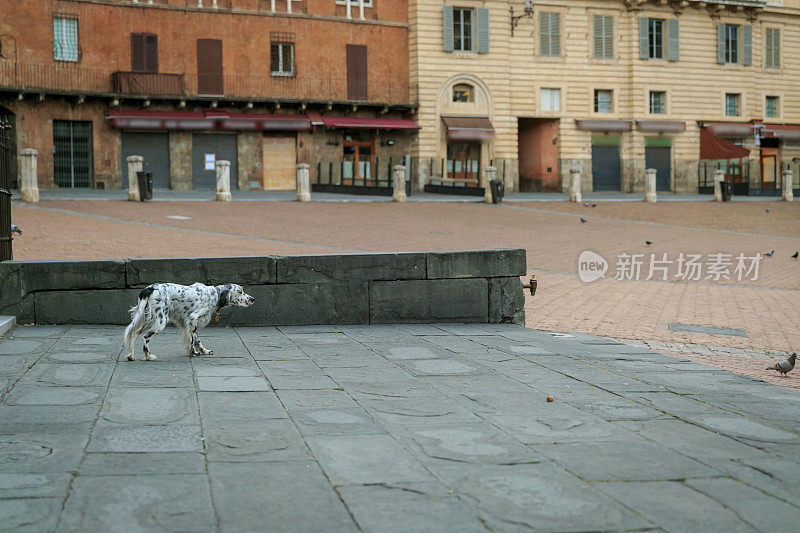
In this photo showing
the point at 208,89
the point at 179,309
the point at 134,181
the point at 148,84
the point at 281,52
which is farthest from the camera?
the point at 281,52

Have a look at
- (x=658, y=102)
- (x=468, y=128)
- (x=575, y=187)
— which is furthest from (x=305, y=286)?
(x=658, y=102)

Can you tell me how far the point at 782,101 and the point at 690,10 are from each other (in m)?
7.00

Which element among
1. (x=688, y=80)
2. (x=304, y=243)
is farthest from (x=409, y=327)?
(x=688, y=80)

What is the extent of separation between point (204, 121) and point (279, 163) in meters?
3.70

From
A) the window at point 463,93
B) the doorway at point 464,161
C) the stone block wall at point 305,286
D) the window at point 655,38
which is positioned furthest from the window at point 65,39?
the stone block wall at point 305,286

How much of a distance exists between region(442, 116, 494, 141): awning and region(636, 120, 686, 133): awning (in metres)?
7.53

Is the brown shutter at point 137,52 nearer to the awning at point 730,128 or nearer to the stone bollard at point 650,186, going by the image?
the stone bollard at point 650,186

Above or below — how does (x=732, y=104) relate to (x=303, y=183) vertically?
above

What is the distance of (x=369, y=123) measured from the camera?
3941 centimetres

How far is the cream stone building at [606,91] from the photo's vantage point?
4081 centimetres

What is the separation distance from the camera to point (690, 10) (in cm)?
4478

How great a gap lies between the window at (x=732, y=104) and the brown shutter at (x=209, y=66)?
80.5 ft

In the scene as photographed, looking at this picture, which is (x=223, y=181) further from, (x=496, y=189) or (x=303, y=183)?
(x=496, y=189)

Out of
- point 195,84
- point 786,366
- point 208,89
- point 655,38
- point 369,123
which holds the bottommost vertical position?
point 786,366
